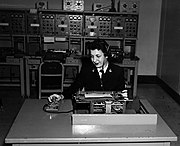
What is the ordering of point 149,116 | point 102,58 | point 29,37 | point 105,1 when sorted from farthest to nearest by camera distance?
point 105,1 → point 29,37 → point 102,58 → point 149,116

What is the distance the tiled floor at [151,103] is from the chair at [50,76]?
610mm

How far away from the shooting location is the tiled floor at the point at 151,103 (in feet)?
12.2

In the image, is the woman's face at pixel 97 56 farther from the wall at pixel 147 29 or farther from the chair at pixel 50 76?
the wall at pixel 147 29

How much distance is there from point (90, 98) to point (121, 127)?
1.05 feet

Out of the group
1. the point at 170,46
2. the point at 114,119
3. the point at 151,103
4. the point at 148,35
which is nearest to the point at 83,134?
the point at 114,119

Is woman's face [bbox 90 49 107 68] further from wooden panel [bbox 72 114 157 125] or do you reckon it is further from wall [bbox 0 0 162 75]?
wall [bbox 0 0 162 75]

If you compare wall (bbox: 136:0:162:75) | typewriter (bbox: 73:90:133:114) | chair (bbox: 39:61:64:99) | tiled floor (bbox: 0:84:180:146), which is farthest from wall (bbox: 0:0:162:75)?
typewriter (bbox: 73:90:133:114)

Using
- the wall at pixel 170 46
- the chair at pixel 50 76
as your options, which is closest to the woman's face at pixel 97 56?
the chair at pixel 50 76

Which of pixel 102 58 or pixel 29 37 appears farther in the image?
pixel 29 37

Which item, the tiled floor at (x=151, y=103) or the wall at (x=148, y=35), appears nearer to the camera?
the tiled floor at (x=151, y=103)

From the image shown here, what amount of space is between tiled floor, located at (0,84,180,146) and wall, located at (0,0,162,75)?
1.56ft

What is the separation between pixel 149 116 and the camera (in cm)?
192

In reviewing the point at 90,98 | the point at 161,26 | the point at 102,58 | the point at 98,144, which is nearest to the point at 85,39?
the point at 161,26

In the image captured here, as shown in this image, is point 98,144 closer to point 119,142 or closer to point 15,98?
point 119,142
